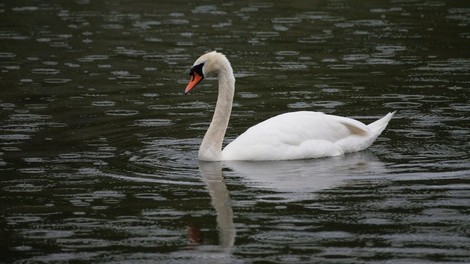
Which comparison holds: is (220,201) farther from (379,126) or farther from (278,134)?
(379,126)

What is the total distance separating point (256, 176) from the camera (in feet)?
44.4

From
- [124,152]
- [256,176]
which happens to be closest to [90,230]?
[256,176]

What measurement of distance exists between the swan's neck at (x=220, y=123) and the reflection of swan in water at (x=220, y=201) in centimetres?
15

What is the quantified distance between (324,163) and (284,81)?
5784 mm

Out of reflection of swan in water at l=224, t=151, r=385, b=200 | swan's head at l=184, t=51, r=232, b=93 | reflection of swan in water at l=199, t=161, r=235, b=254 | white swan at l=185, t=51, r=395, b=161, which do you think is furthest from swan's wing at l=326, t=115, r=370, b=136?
reflection of swan in water at l=199, t=161, r=235, b=254

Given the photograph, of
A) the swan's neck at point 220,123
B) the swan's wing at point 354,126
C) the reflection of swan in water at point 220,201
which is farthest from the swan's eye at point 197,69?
the swan's wing at point 354,126

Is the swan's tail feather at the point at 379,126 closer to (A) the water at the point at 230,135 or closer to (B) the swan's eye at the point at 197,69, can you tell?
(A) the water at the point at 230,135

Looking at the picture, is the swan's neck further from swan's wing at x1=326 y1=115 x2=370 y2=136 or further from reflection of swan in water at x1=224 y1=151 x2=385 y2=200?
swan's wing at x1=326 y1=115 x2=370 y2=136

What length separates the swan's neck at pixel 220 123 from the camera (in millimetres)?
14453

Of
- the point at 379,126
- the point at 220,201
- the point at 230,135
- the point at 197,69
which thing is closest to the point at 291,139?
the point at 379,126

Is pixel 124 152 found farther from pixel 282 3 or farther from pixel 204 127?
pixel 282 3

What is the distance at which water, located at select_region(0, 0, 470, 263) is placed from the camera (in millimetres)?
10711

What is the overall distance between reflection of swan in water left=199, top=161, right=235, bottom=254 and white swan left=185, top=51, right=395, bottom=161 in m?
0.33

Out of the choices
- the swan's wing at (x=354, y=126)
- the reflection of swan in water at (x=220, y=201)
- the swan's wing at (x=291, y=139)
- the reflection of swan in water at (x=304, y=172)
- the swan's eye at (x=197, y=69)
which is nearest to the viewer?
the reflection of swan in water at (x=220, y=201)
